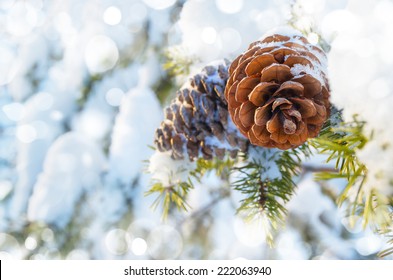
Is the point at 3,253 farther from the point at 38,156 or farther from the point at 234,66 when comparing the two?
the point at 234,66

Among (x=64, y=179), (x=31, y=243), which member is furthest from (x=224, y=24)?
(x=31, y=243)

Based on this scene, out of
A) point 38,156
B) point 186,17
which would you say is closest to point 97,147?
point 38,156

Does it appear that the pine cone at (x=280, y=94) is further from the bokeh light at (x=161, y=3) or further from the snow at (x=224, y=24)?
the bokeh light at (x=161, y=3)

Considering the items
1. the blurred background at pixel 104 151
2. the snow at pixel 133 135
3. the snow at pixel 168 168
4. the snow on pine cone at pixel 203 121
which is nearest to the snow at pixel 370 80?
the snow on pine cone at pixel 203 121

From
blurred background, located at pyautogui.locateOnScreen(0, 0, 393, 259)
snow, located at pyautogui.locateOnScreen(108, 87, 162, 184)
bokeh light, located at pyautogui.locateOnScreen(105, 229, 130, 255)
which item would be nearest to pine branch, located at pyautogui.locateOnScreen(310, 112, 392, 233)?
blurred background, located at pyautogui.locateOnScreen(0, 0, 393, 259)

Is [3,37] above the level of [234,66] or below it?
above
